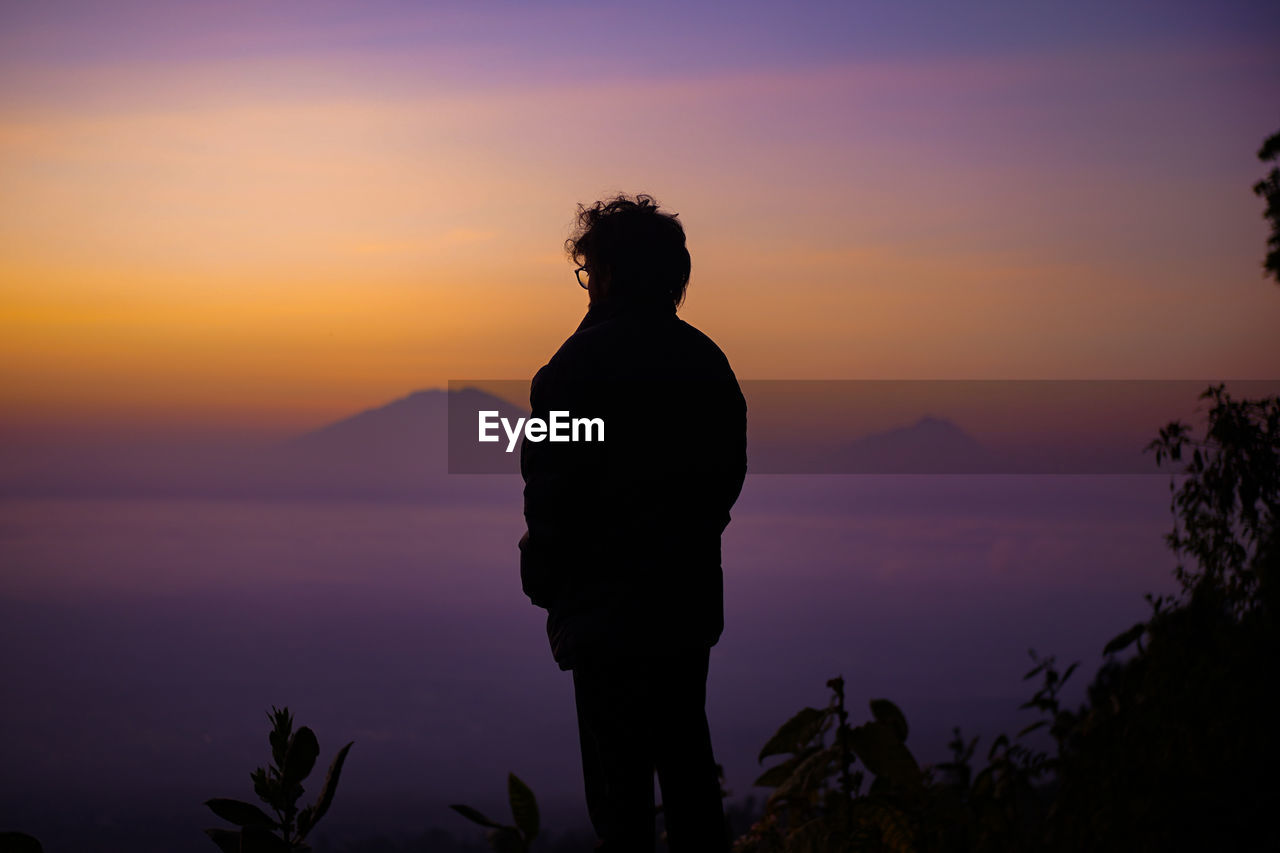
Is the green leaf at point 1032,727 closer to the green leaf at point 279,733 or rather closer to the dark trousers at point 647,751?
the dark trousers at point 647,751

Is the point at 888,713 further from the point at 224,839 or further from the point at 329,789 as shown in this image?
the point at 224,839

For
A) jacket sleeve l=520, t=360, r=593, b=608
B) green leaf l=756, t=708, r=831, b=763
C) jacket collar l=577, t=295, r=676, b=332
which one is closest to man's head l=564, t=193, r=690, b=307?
jacket collar l=577, t=295, r=676, b=332

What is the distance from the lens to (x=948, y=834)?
3537 millimetres

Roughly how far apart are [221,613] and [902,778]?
151785 mm

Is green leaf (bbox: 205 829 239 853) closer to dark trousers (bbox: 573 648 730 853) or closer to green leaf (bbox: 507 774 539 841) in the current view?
green leaf (bbox: 507 774 539 841)

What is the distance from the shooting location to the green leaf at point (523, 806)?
2748mm

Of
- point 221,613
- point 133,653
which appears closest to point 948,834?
point 133,653

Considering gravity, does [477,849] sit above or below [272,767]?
below

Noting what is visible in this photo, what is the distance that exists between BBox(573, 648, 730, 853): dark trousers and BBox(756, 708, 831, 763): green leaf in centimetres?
27

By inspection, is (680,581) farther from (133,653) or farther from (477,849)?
(133,653)

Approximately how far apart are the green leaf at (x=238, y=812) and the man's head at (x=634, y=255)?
1.74m

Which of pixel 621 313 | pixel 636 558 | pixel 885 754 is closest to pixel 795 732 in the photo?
pixel 885 754

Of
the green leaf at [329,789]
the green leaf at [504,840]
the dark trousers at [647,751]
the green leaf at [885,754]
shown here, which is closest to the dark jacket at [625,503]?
the dark trousers at [647,751]

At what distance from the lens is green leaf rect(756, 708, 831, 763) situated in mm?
3300
